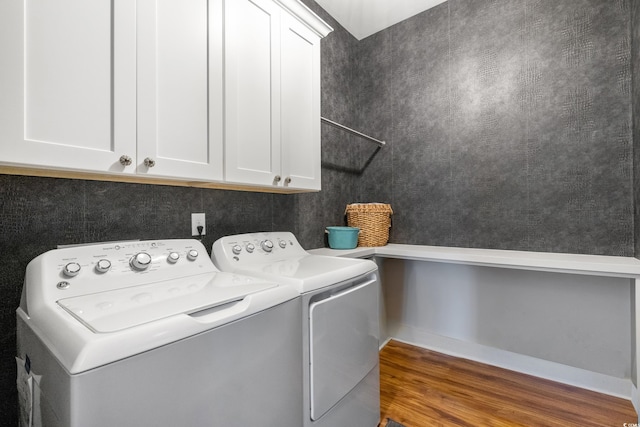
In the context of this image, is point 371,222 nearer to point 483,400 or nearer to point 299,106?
point 299,106

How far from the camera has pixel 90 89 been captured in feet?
3.03

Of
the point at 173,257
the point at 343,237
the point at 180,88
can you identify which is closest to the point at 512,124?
the point at 343,237

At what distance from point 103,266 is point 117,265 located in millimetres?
47

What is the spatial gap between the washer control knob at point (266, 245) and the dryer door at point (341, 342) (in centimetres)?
49

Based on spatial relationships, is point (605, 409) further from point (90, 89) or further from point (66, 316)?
point (90, 89)

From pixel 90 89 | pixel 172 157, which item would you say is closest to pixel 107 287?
pixel 172 157

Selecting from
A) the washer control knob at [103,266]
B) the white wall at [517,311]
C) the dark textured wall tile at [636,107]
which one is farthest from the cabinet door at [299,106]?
the dark textured wall tile at [636,107]

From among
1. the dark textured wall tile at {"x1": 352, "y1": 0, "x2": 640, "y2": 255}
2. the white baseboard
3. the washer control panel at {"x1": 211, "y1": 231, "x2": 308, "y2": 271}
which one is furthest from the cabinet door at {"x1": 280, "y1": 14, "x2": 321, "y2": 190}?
the white baseboard

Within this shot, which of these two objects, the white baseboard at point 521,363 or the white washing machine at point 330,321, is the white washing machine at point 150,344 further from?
the white baseboard at point 521,363

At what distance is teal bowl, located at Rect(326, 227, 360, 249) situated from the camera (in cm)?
218

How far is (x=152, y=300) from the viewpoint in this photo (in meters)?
0.84

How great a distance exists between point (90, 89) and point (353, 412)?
1638 mm

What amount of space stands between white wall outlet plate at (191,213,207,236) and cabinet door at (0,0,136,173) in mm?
519

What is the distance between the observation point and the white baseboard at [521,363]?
1747 millimetres
